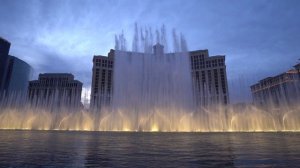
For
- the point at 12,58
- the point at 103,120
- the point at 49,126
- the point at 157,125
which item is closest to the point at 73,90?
the point at 12,58

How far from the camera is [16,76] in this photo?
167 metres

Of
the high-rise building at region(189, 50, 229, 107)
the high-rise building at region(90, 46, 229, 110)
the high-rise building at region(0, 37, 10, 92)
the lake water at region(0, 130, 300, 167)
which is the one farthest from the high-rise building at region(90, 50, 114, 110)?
the lake water at region(0, 130, 300, 167)

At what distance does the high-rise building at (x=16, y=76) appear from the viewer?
527 ft

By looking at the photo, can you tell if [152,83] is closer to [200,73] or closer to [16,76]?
[200,73]

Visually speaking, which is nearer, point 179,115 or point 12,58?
point 179,115

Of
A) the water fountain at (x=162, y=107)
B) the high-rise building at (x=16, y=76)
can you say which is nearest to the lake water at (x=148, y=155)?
the water fountain at (x=162, y=107)

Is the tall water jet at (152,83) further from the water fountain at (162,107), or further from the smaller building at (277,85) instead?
the smaller building at (277,85)

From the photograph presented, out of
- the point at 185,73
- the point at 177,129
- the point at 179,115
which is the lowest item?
the point at 177,129

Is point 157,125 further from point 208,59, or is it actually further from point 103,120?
point 208,59

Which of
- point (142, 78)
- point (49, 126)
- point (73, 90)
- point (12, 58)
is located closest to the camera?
point (142, 78)

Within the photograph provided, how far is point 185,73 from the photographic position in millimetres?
38688

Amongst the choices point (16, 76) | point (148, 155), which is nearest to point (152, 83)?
point (148, 155)

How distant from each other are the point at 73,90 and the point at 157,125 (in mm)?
129132

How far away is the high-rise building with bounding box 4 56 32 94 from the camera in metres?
160
